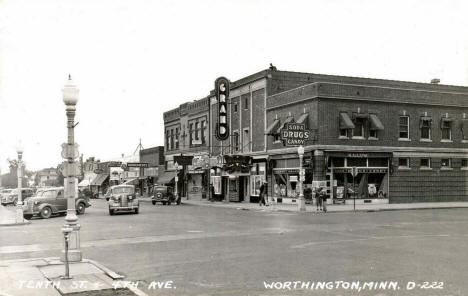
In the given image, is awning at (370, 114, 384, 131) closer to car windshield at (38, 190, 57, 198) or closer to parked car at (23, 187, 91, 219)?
parked car at (23, 187, 91, 219)

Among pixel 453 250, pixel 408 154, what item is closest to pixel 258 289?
pixel 453 250

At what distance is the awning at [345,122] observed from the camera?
35031mm

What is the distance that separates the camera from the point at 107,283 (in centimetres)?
948

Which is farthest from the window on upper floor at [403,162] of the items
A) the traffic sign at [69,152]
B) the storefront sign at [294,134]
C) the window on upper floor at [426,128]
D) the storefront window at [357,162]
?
the traffic sign at [69,152]

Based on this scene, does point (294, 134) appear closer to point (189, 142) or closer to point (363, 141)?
point (363, 141)

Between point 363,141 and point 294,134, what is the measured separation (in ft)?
19.7

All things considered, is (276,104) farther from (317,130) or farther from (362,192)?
(362,192)

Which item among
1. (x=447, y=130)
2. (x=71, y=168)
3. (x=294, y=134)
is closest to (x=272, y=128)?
(x=294, y=134)

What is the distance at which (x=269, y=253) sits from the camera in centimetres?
1295

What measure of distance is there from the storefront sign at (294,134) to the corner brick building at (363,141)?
6.05 feet

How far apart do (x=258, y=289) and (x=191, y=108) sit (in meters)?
49.5

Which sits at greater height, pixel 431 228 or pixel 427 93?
pixel 427 93

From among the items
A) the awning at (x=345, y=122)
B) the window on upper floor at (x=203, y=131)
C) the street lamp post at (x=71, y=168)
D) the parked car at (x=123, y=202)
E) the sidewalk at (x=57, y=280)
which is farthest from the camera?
the window on upper floor at (x=203, y=131)

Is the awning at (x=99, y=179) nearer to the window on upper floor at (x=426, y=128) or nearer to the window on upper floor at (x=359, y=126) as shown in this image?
the window on upper floor at (x=359, y=126)
